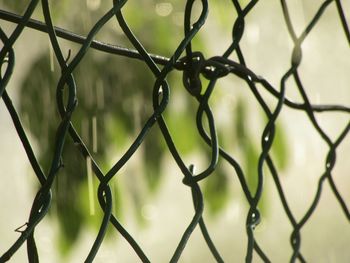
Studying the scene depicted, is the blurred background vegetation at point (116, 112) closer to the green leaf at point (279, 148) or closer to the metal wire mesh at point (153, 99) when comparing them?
the green leaf at point (279, 148)

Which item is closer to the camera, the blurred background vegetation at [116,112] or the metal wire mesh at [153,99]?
the metal wire mesh at [153,99]

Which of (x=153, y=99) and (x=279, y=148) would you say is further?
(x=279, y=148)

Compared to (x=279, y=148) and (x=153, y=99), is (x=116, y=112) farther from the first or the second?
(x=153, y=99)

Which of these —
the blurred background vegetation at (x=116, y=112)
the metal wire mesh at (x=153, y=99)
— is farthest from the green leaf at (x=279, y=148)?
the metal wire mesh at (x=153, y=99)

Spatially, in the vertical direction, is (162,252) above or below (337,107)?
above

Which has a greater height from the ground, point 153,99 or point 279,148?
point 279,148

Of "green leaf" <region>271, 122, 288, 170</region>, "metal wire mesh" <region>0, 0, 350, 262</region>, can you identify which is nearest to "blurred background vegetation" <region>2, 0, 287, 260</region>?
"green leaf" <region>271, 122, 288, 170</region>

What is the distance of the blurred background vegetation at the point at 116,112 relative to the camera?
83cm

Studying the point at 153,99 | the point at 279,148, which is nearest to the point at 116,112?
the point at 279,148

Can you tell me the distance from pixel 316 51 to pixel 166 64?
1.19 m

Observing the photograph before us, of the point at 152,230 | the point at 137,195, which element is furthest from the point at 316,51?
the point at 137,195

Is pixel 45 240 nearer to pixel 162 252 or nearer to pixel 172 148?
pixel 162 252

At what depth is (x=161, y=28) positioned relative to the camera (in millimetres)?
889

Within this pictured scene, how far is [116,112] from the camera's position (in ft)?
3.01
